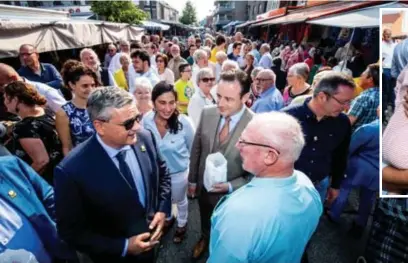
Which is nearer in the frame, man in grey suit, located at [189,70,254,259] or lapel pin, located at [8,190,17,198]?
lapel pin, located at [8,190,17,198]

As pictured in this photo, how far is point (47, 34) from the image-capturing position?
4.89 m

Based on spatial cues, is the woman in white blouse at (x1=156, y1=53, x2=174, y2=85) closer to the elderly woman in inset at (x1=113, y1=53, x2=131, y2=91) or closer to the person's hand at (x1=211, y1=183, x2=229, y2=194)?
the elderly woman in inset at (x1=113, y1=53, x2=131, y2=91)

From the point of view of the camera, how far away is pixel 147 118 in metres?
2.67

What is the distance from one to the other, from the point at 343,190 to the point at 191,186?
1.78 m

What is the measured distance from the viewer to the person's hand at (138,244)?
5.43ft

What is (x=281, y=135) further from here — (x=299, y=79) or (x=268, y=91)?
(x=299, y=79)

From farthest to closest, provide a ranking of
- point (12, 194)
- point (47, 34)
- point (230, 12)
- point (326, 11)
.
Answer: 1. point (230, 12)
2. point (326, 11)
3. point (47, 34)
4. point (12, 194)

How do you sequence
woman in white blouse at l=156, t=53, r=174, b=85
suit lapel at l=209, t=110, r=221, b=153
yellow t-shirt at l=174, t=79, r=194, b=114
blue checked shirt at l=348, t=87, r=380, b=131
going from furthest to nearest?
woman in white blouse at l=156, t=53, r=174, b=85, yellow t-shirt at l=174, t=79, r=194, b=114, blue checked shirt at l=348, t=87, r=380, b=131, suit lapel at l=209, t=110, r=221, b=153

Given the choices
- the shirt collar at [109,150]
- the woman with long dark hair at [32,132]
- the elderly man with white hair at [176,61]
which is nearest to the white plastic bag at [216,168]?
the shirt collar at [109,150]

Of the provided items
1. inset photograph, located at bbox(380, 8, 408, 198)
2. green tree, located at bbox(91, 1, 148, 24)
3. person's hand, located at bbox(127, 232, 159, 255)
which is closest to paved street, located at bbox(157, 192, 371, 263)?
person's hand, located at bbox(127, 232, 159, 255)

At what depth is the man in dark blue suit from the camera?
1529 mm

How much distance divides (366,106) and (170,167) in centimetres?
214

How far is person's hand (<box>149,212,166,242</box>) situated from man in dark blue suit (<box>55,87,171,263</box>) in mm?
14

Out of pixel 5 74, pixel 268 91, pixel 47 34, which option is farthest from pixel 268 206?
pixel 47 34
